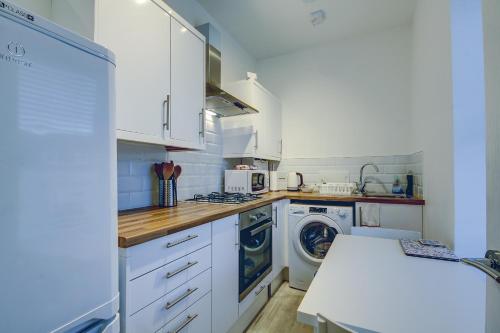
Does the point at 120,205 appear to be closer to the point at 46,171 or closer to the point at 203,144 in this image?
the point at 203,144

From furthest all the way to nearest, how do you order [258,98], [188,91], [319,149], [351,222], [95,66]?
[319,149]
[258,98]
[351,222]
[188,91]
[95,66]

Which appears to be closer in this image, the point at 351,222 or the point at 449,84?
the point at 449,84

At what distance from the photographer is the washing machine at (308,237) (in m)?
2.48

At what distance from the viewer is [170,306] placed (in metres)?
1.13

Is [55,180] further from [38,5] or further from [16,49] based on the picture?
[38,5]

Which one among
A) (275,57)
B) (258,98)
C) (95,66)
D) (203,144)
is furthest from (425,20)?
(95,66)

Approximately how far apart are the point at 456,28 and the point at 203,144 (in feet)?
5.61

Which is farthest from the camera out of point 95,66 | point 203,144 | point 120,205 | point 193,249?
point 203,144

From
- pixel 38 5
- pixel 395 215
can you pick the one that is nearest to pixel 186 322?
pixel 38 5

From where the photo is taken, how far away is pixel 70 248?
683mm

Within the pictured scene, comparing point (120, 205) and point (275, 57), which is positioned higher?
point (275, 57)

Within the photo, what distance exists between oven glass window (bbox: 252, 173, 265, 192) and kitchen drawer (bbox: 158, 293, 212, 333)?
4.25 feet

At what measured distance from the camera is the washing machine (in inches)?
97.7

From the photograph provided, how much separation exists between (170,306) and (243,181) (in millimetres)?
1475
